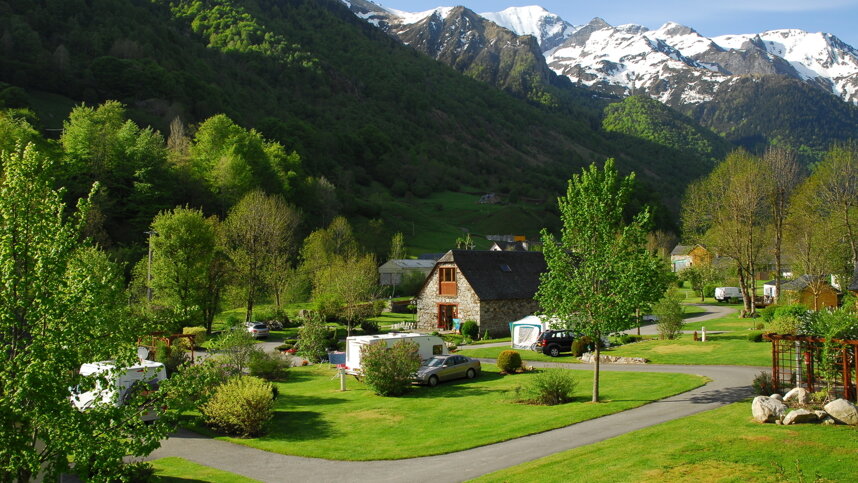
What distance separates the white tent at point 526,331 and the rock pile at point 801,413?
22.2 meters

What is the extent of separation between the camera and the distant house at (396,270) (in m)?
82.0

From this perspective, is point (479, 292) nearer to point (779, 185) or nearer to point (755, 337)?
point (755, 337)

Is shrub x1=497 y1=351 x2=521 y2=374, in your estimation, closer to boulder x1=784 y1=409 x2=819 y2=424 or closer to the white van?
boulder x1=784 y1=409 x2=819 y2=424

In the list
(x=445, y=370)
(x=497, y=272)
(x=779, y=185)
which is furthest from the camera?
(x=779, y=185)

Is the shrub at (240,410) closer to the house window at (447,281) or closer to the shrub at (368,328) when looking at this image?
the shrub at (368,328)

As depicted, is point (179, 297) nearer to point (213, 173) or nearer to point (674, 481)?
point (213, 173)

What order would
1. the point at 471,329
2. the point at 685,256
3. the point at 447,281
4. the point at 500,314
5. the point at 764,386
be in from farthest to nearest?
the point at 685,256, the point at 447,281, the point at 500,314, the point at 471,329, the point at 764,386

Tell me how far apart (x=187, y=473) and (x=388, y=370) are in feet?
37.5

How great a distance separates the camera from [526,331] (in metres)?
40.9

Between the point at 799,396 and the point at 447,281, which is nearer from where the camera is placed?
the point at 799,396

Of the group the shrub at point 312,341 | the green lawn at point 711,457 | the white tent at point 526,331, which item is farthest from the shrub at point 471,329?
the green lawn at point 711,457

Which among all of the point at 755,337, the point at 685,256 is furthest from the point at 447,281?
the point at 685,256

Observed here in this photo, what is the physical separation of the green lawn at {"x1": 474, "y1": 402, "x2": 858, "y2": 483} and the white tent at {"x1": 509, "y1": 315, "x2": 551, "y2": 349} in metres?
22.4

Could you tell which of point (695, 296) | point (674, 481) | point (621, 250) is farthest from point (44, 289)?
point (695, 296)
